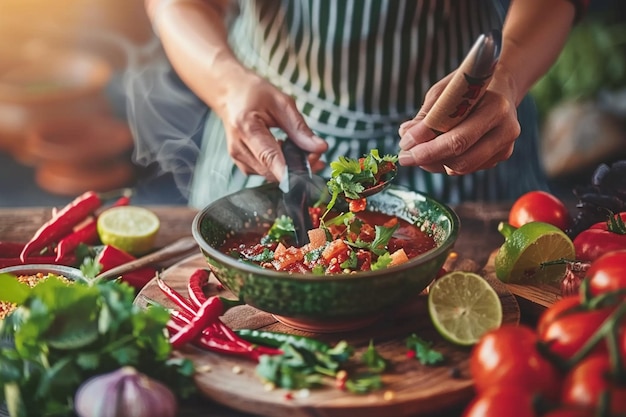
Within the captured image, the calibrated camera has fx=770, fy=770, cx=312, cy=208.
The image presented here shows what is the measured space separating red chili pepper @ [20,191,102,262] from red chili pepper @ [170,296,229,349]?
0.75 m

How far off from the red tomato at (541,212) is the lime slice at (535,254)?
276 mm

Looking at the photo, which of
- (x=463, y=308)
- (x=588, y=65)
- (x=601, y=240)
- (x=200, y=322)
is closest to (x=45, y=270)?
(x=200, y=322)

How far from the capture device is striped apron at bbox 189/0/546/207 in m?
2.64

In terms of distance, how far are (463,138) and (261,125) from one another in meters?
0.61

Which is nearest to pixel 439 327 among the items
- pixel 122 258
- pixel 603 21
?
pixel 122 258

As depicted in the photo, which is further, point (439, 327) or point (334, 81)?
point (334, 81)

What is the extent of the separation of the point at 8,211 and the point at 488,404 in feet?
6.61

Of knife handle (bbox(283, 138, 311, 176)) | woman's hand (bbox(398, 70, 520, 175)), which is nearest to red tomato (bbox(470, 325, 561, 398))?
woman's hand (bbox(398, 70, 520, 175))

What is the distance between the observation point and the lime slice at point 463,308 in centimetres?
171

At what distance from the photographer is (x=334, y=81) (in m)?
2.72

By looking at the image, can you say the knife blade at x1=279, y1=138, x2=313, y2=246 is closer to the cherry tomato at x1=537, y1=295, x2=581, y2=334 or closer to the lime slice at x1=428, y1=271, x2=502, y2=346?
the lime slice at x1=428, y1=271, x2=502, y2=346

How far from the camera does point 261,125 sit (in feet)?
7.33

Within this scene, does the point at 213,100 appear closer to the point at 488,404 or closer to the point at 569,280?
the point at 569,280

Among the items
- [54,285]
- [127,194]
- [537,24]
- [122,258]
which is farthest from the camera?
[127,194]
